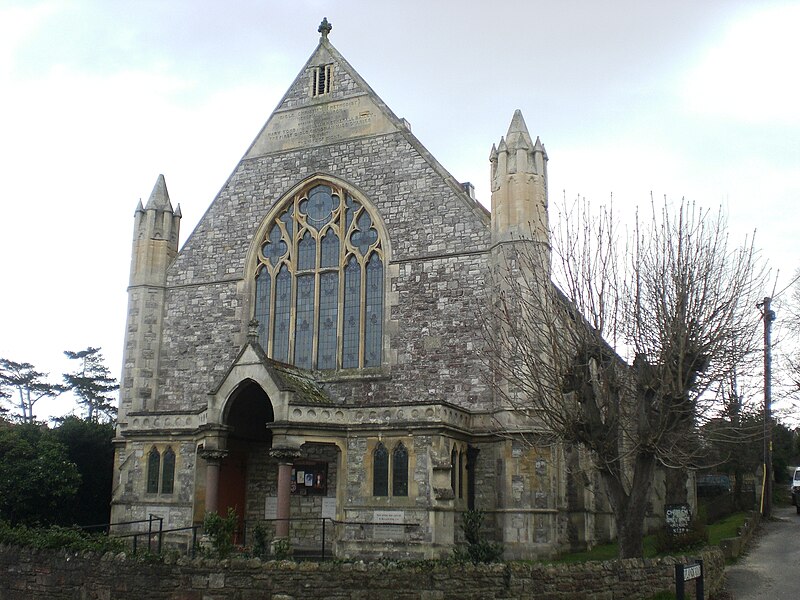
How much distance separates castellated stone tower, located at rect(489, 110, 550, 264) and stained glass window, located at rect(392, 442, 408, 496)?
7.09 meters

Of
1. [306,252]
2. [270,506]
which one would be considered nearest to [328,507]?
[270,506]

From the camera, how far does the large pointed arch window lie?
2759 centimetres

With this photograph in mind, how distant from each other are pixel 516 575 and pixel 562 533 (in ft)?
36.7

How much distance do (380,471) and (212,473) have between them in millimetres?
5128

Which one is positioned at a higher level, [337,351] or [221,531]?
[337,351]

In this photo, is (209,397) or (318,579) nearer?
(318,579)

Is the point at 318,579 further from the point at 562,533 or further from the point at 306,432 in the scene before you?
the point at 562,533

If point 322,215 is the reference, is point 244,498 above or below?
below

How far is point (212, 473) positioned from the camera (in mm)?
24484

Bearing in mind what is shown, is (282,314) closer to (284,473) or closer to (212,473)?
(212,473)

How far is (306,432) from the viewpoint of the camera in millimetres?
23531

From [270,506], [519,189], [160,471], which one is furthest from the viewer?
[270,506]

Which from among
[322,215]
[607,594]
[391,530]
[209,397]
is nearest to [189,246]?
[322,215]

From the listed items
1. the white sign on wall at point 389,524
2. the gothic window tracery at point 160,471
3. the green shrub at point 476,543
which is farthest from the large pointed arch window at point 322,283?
the green shrub at point 476,543
